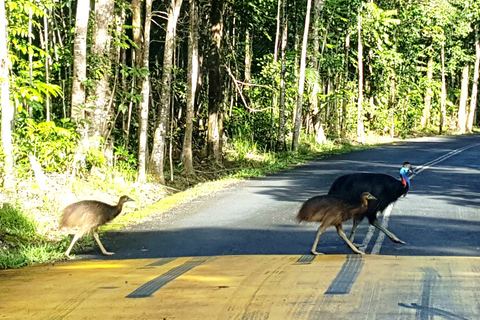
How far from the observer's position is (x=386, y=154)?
2739 cm

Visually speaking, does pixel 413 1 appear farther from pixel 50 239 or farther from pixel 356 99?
pixel 50 239

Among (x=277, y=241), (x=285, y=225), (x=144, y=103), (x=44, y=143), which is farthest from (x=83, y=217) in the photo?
(x=144, y=103)

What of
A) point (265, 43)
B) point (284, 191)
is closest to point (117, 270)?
point (284, 191)

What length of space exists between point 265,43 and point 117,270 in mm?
27315

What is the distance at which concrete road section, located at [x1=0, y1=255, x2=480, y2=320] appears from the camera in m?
6.33

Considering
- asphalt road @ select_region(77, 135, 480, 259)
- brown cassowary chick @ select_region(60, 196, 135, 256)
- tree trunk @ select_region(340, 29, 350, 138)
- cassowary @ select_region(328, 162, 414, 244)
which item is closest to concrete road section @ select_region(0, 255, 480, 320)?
brown cassowary chick @ select_region(60, 196, 135, 256)

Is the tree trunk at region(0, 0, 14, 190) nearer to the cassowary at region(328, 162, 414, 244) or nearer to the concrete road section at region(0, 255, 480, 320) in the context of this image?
the concrete road section at region(0, 255, 480, 320)

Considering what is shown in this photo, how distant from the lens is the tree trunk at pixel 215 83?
2366cm

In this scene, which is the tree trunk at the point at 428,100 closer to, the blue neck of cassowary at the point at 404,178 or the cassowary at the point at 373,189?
the blue neck of cassowary at the point at 404,178

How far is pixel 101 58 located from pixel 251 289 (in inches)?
396

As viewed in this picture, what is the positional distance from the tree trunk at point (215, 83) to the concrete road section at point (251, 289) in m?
14.6

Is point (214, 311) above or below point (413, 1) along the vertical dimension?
below

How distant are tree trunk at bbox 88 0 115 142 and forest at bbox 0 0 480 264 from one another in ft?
0.12

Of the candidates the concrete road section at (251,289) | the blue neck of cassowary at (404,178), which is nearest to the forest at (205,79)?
the concrete road section at (251,289)
